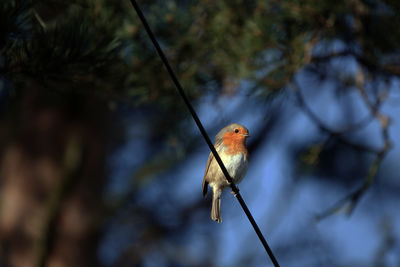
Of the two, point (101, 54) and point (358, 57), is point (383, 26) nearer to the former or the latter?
point (358, 57)

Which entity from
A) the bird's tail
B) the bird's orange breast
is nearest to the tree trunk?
the bird's tail

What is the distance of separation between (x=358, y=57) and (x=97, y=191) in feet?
13.9

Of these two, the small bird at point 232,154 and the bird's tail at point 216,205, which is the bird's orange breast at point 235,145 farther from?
the bird's tail at point 216,205

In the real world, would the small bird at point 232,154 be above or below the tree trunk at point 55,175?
below

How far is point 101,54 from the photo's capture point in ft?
9.36

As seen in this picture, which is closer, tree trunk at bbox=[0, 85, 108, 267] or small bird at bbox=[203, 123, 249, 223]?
small bird at bbox=[203, 123, 249, 223]

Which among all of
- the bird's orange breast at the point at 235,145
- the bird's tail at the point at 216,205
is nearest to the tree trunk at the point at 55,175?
the bird's tail at the point at 216,205

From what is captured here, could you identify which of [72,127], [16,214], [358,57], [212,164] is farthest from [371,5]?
[16,214]

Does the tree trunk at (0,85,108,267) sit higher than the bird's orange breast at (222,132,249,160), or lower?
higher

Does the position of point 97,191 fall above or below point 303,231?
above

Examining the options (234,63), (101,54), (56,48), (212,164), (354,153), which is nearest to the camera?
(56,48)

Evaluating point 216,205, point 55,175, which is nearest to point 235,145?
point 216,205

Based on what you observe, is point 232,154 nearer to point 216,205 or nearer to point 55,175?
point 216,205

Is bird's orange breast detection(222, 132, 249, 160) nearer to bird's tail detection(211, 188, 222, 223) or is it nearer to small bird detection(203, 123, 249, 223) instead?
small bird detection(203, 123, 249, 223)
